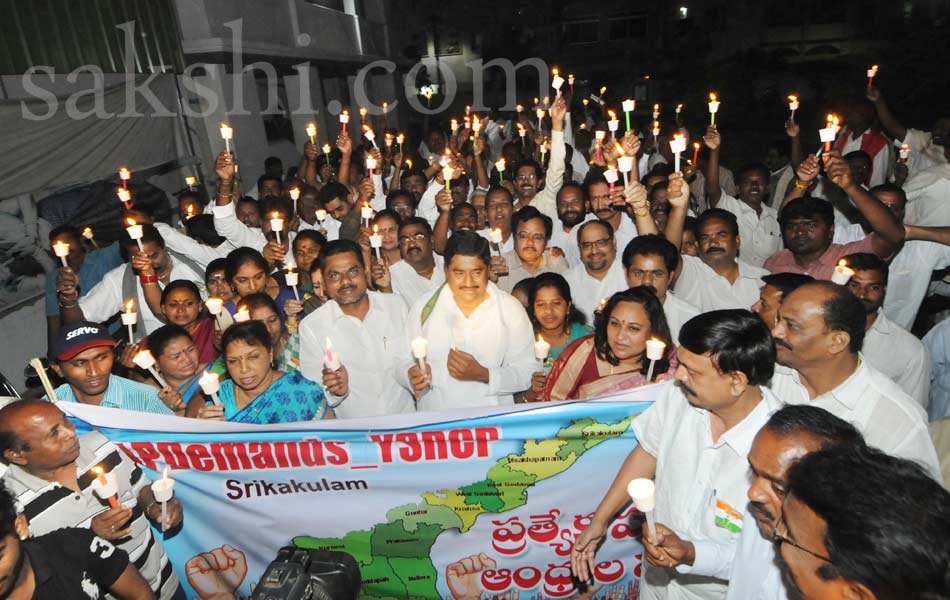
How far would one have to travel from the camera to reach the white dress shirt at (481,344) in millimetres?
3807

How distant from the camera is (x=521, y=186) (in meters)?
7.23

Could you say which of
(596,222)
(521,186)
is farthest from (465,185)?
(596,222)

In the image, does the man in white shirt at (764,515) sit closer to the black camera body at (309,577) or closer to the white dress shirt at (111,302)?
the black camera body at (309,577)

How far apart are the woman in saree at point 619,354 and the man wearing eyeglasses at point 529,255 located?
59.0 inches

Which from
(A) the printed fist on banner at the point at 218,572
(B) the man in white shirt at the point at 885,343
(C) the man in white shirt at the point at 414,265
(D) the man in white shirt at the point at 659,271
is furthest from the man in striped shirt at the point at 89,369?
(B) the man in white shirt at the point at 885,343

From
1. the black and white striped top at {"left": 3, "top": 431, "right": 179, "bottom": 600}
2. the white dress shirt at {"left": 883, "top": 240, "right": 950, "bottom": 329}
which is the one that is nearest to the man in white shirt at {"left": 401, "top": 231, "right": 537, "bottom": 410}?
the black and white striped top at {"left": 3, "top": 431, "right": 179, "bottom": 600}

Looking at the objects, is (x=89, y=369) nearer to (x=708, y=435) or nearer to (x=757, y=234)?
(x=708, y=435)

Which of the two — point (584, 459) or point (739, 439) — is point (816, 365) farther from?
point (584, 459)

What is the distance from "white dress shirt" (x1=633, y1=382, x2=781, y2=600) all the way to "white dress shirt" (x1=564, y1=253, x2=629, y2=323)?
1.97 meters

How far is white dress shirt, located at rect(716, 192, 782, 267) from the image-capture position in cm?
598

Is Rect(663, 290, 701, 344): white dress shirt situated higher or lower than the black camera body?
higher

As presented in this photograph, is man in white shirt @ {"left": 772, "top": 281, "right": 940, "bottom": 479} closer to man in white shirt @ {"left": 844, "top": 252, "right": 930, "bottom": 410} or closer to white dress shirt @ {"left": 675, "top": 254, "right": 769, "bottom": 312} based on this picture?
man in white shirt @ {"left": 844, "top": 252, "right": 930, "bottom": 410}

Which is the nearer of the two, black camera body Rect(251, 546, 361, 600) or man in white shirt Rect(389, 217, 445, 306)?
black camera body Rect(251, 546, 361, 600)

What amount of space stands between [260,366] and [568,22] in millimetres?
36218
